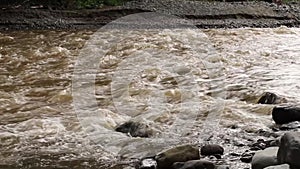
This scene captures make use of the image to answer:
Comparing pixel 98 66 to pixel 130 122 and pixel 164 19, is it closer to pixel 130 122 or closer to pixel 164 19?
pixel 130 122

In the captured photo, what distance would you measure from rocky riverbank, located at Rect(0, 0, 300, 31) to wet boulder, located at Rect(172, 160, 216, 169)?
9.82 m

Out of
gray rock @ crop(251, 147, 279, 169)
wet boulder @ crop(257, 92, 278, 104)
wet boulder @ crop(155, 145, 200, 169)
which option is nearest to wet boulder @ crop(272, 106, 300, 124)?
wet boulder @ crop(257, 92, 278, 104)

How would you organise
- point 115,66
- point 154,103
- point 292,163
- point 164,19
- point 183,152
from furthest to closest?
point 164,19 < point 115,66 < point 154,103 < point 183,152 < point 292,163

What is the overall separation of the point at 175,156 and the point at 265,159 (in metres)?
0.78

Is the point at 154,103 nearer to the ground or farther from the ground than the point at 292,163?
nearer to the ground

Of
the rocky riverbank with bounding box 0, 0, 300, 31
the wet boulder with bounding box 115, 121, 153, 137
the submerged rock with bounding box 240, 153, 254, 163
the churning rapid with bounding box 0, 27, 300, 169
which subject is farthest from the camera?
the rocky riverbank with bounding box 0, 0, 300, 31

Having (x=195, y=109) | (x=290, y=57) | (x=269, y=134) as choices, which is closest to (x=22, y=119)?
(x=195, y=109)

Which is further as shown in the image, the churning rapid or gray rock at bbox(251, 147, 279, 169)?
the churning rapid

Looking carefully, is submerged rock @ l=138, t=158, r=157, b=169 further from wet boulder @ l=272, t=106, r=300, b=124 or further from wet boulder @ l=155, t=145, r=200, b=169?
wet boulder @ l=272, t=106, r=300, b=124

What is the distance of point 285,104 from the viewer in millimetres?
6738

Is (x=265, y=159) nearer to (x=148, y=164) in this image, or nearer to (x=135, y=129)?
(x=148, y=164)

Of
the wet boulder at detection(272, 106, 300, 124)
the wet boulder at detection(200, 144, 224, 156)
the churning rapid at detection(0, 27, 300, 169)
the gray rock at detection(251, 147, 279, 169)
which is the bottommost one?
the churning rapid at detection(0, 27, 300, 169)

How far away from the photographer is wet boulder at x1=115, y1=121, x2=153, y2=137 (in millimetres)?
5783

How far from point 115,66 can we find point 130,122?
3.73 m
